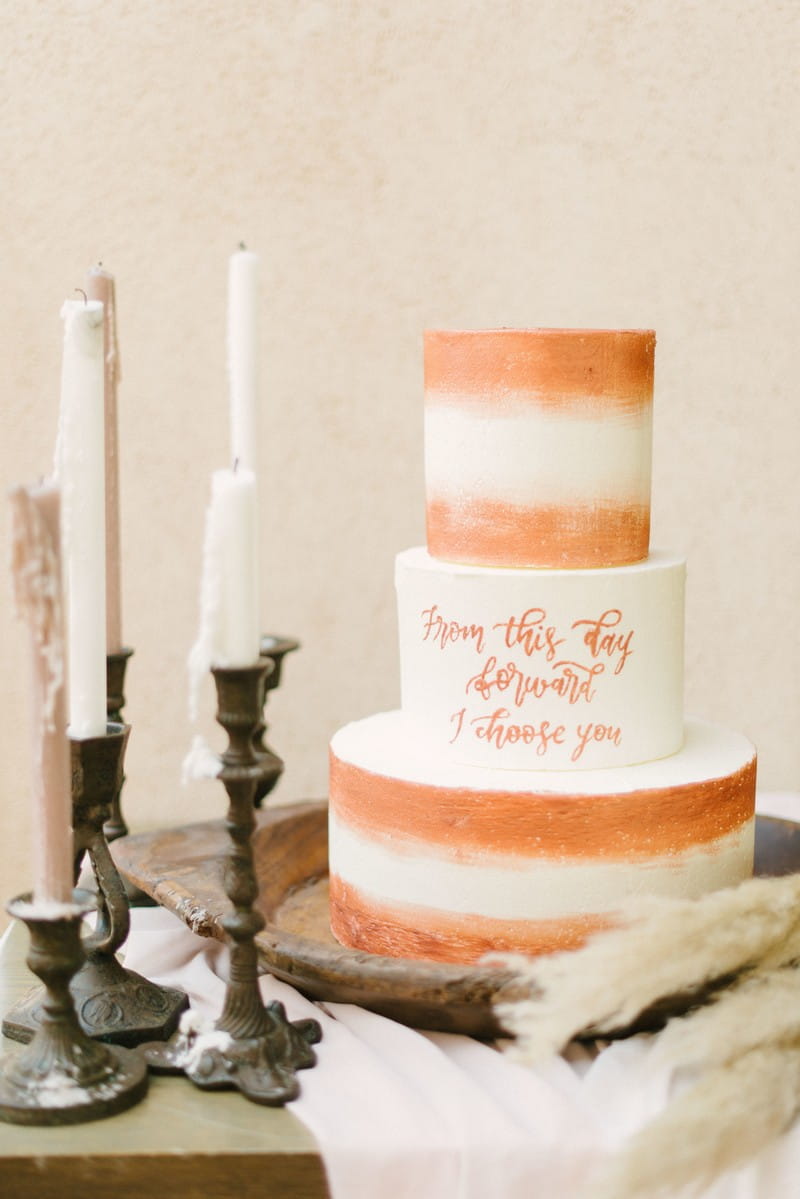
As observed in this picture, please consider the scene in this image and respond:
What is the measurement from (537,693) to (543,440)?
17cm

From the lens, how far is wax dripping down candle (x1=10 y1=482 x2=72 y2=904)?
66 centimetres

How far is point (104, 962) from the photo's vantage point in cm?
85

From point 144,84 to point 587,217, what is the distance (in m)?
0.52

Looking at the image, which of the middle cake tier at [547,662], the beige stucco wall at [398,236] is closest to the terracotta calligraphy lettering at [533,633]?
the middle cake tier at [547,662]

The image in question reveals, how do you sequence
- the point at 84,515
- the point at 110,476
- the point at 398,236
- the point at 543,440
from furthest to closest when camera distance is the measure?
1. the point at 398,236
2. the point at 110,476
3. the point at 543,440
4. the point at 84,515

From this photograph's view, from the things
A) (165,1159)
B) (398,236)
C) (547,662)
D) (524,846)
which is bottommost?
(165,1159)

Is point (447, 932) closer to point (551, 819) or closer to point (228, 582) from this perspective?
point (551, 819)

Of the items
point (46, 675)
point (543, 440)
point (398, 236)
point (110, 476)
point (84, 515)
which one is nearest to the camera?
point (46, 675)

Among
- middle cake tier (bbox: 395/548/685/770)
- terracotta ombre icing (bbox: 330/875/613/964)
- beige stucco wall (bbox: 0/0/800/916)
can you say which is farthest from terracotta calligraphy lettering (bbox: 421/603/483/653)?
beige stucco wall (bbox: 0/0/800/916)

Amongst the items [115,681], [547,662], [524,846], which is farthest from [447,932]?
[115,681]

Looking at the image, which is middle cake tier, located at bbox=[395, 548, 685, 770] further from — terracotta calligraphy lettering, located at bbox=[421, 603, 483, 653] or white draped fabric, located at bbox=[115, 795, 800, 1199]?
white draped fabric, located at bbox=[115, 795, 800, 1199]

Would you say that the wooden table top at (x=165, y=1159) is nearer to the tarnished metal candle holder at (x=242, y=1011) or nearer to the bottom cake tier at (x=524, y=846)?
the tarnished metal candle holder at (x=242, y=1011)

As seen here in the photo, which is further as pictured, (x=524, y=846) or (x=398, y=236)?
(x=398, y=236)

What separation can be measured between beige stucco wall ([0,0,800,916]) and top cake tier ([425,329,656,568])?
0.65 meters
